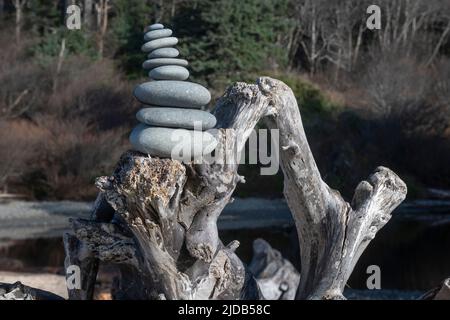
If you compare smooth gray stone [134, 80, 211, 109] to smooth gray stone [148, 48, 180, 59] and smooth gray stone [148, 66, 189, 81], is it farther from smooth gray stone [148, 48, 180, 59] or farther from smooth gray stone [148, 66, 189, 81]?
smooth gray stone [148, 48, 180, 59]

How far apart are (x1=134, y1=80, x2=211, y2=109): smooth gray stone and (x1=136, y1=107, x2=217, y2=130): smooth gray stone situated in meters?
0.06

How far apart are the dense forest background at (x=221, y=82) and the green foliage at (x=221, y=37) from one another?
0.04 m

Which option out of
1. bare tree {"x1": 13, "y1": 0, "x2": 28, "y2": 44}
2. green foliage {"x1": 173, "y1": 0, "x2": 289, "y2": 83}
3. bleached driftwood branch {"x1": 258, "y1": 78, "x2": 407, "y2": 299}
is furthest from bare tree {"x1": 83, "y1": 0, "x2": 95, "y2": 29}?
bleached driftwood branch {"x1": 258, "y1": 78, "x2": 407, "y2": 299}

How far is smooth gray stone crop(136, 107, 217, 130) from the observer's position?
5.58m

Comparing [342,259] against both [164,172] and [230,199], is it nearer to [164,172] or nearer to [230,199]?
[230,199]

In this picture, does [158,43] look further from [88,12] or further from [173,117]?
[88,12]

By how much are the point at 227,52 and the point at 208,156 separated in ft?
66.5

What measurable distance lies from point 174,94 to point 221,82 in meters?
20.2

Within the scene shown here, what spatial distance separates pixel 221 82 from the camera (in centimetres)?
2572

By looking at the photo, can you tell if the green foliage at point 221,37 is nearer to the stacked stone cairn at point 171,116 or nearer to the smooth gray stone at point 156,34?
the smooth gray stone at point 156,34

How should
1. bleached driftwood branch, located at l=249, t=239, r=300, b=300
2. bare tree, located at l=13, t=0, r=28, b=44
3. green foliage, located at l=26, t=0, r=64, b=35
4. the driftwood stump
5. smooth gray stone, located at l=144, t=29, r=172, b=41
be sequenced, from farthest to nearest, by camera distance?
green foliage, located at l=26, t=0, r=64, b=35 → bare tree, located at l=13, t=0, r=28, b=44 → bleached driftwood branch, located at l=249, t=239, r=300, b=300 → smooth gray stone, located at l=144, t=29, r=172, b=41 → the driftwood stump

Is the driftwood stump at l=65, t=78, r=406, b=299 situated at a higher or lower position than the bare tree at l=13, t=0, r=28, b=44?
higher

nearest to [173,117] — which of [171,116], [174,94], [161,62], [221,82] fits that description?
Result: [171,116]

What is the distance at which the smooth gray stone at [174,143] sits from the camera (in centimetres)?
553
